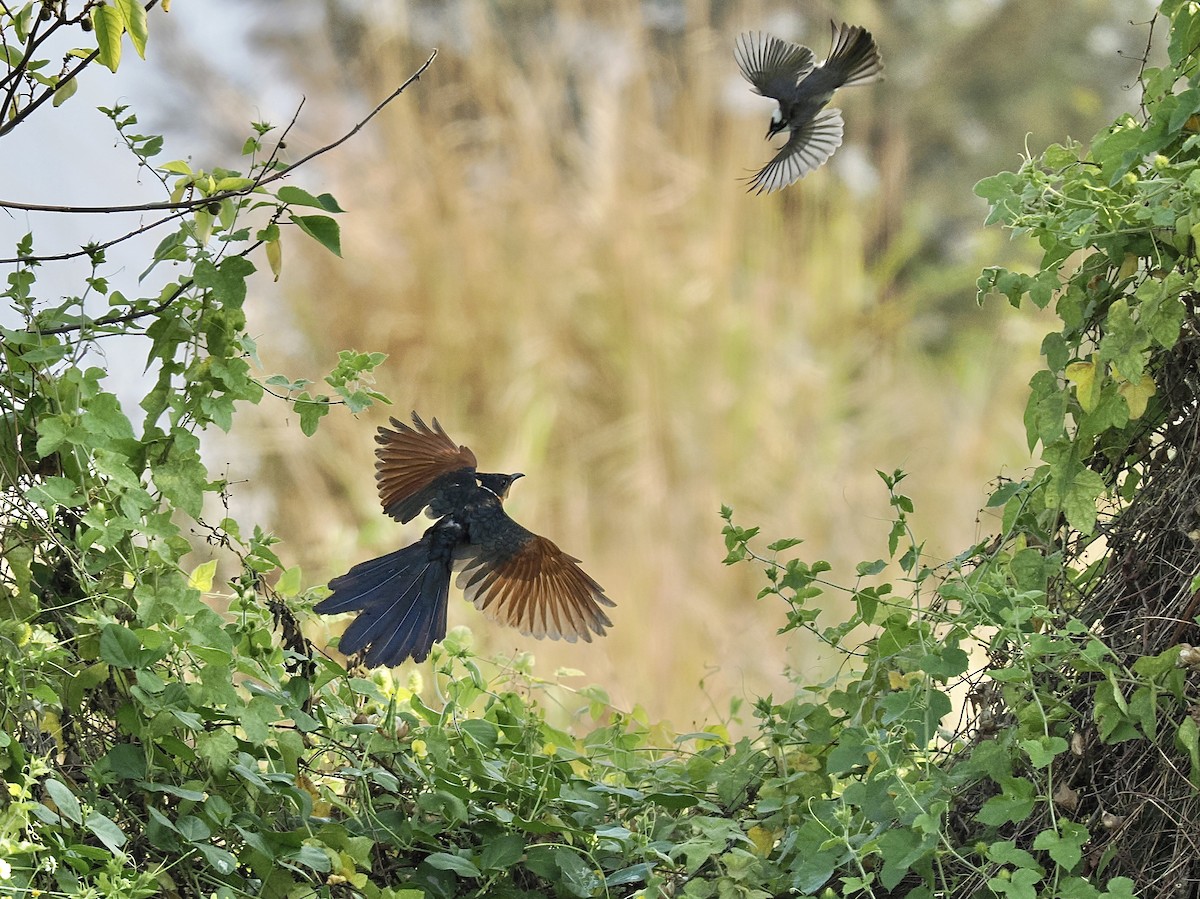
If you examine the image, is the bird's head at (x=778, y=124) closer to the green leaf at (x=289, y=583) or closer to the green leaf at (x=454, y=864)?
the green leaf at (x=289, y=583)

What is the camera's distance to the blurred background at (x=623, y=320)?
8.31ft

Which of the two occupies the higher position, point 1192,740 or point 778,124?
point 778,124

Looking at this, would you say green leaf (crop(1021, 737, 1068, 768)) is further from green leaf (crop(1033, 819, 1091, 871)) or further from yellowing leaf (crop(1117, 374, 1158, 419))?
yellowing leaf (crop(1117, 374, 1158, 419))

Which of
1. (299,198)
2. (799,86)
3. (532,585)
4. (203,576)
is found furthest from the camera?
(799,86)

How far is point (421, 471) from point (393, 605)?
129 millimetres

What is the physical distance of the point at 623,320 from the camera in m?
2.74

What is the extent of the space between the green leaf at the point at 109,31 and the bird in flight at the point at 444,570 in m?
0.32

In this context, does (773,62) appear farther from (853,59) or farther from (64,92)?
(64,92)

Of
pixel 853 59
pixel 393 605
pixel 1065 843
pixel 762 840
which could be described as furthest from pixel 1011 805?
pixel 853 59

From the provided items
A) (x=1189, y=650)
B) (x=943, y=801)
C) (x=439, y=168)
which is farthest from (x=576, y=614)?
(x=439, y=168)

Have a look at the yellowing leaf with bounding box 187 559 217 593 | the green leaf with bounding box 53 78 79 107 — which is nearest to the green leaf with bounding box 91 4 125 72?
the green leaf with bounding box 53 78 79 107

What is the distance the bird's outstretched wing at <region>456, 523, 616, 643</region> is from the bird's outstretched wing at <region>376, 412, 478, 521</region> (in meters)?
0.05

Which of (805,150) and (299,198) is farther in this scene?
(805,150)

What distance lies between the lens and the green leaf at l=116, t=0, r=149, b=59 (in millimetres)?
712
